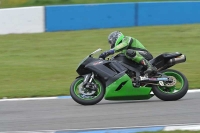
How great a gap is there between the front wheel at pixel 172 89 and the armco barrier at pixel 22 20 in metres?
10.2

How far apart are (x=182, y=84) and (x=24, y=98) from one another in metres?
3.32

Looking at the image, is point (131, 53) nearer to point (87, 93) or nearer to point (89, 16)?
point (87, 93)

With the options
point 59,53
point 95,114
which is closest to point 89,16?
point 59,53

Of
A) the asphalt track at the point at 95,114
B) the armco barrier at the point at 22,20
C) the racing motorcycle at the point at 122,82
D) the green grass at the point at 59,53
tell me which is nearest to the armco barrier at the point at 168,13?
the green grass at the point at 59,53

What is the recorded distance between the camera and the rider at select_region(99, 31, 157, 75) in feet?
30.3

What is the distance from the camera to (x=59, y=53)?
54.8 feet

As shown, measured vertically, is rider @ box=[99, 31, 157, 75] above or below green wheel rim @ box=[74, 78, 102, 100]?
above

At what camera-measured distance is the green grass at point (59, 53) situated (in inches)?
472

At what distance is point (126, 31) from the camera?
1923cm

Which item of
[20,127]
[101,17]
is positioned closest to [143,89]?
[20,127]

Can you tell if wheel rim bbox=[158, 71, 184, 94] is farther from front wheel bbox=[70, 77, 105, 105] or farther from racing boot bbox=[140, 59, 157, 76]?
front wheel bbox=[70, 77, 105, 105]

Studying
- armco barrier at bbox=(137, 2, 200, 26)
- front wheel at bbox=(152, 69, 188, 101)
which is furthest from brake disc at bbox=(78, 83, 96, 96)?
armco barrier at bbox=(137, 2, 200, 26)

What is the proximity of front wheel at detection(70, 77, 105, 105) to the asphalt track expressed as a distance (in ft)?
0.41

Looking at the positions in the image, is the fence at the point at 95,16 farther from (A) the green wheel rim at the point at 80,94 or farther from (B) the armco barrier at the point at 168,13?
(A) the green wheel rim at the point at 80,94
